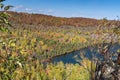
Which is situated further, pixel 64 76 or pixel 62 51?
pixel 62 51

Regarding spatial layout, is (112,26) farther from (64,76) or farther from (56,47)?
(56,47)

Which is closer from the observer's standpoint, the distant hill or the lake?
the lake

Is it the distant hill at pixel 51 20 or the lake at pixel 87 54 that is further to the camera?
the distant hill at pixel 51 20

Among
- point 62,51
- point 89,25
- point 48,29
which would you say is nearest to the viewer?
point 62,51

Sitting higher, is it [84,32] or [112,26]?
[112,26]

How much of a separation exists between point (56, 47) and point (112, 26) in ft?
240

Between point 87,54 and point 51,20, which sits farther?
point 51,20

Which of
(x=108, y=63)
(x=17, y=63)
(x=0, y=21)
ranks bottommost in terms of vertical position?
(x=108, y=63)

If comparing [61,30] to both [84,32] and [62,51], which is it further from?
[62,51]

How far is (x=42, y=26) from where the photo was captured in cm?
13312

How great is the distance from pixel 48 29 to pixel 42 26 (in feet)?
12.2

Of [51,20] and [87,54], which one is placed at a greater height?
[87,54]

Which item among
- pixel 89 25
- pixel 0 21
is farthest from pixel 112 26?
pixel 89 25

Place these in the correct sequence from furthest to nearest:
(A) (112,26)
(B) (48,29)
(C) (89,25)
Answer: (C) (89,25), (B) (48,29), (A) (112,26)
